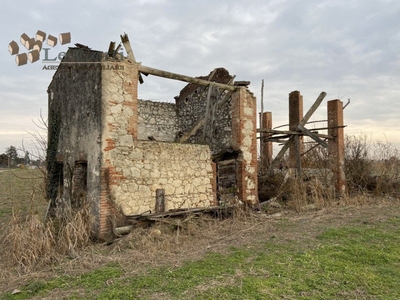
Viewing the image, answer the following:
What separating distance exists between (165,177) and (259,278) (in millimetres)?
3723

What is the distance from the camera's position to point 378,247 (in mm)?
5691

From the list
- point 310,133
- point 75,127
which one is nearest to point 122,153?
point 75,127

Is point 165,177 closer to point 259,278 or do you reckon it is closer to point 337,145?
point 259,278

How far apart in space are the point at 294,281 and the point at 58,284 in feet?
10.5

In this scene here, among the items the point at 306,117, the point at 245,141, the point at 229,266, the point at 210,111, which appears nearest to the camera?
the point at 229,266

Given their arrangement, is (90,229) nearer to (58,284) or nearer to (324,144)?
(58,284)

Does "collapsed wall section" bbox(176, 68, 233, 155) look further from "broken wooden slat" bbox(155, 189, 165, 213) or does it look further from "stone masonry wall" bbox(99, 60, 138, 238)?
"stone masonry wall" bbox(99, 60, 138, 238)

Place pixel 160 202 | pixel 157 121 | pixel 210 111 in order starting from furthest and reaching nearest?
pixel 157 121, pixel 210 111, pixel 160 202

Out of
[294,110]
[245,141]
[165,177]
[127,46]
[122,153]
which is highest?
[127,46]

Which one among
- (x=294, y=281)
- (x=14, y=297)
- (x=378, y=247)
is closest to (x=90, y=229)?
(x=14, y=297)

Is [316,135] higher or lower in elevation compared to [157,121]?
lower

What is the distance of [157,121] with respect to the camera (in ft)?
42.4

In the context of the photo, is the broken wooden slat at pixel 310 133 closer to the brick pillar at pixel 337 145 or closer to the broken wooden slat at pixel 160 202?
the brick pillar at pixel 337 145

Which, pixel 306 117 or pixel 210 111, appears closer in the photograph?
pixel 210 111
